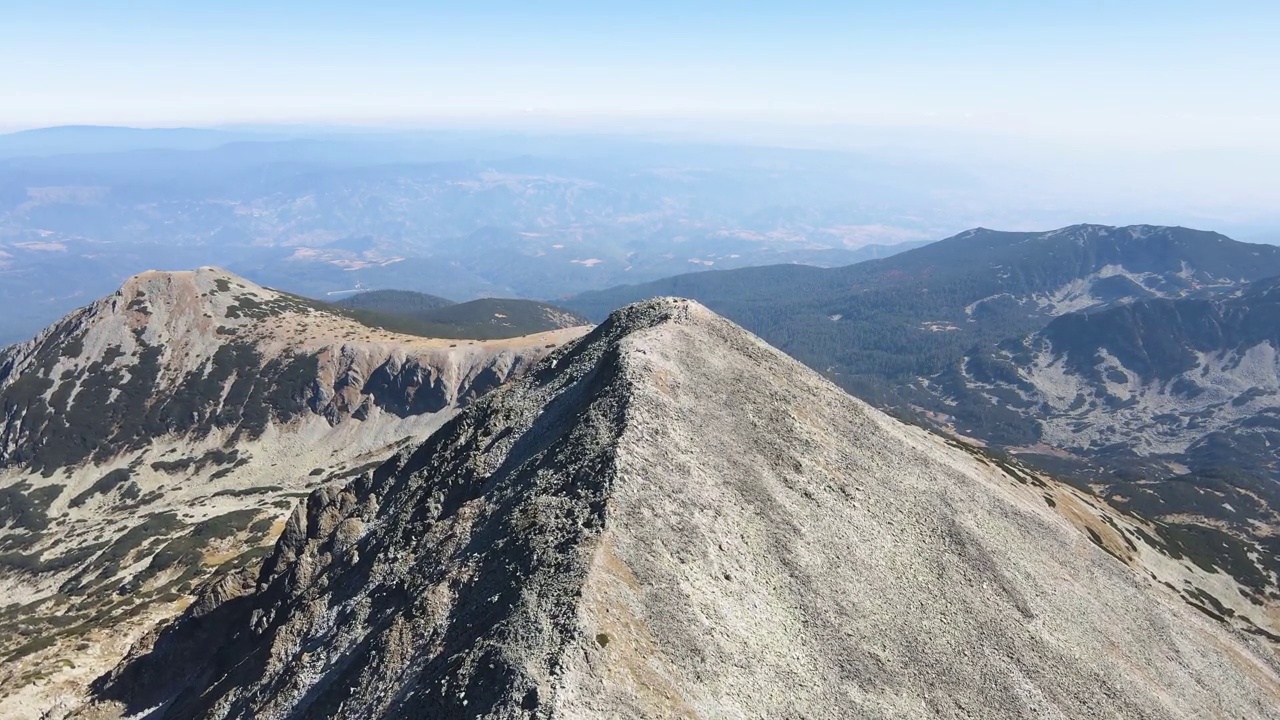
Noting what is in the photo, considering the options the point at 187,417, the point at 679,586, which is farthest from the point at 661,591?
the point at 187,417

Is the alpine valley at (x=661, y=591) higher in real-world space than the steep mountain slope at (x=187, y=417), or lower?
higher

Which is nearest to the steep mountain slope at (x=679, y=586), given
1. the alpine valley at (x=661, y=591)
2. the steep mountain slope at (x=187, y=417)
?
the alpine valley at (x=661, y=591)

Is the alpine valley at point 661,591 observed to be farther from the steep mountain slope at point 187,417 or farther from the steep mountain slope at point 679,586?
the steep mountain slope at point 187,417

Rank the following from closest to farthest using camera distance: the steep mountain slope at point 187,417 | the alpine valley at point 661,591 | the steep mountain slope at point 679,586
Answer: the steep mountain slope at point 679,586, the alpine valley at point 661,591, the steep mountain slope at point 187,417

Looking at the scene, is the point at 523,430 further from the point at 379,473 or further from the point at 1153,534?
the point at 1153,534

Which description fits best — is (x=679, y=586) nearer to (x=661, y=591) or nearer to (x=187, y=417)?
(x=661, y=591)

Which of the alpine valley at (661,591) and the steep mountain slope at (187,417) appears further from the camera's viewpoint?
the steep mountain slope at (187,417)
